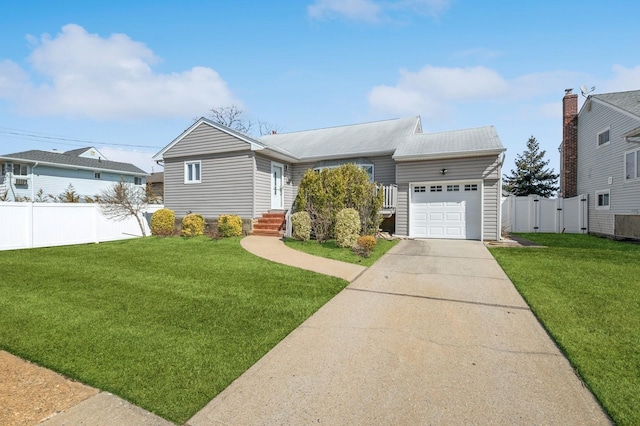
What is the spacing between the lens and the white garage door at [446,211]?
40.8ft

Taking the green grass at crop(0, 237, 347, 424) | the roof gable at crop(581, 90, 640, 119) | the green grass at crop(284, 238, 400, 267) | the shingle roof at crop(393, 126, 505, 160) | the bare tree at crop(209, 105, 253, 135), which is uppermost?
the bare tree at crop(209, 105, 253, 135)

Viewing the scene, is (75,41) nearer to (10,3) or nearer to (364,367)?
(10,3)

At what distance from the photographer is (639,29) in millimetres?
8852

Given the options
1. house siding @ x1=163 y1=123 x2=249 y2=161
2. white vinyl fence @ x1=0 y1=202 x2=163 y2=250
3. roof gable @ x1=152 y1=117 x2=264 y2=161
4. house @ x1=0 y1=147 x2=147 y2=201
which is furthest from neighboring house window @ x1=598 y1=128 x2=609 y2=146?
house @ x1=0 y1=147 x2=147 y2=201

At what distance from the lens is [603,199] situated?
15.0 m

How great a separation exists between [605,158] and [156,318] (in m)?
19.4

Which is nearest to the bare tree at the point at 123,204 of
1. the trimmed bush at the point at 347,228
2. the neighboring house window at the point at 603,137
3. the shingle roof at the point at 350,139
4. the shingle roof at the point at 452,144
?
the shingle roof at the point at 350,139

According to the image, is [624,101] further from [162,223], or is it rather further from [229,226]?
[162,223]

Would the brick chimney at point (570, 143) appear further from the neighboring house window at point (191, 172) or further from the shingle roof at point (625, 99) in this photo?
the neighboring house window at point (191, 172)

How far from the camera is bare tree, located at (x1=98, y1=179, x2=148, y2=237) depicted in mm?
12891

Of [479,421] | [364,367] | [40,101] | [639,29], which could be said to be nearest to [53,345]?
[364,367]

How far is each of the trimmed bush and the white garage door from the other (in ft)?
14.0

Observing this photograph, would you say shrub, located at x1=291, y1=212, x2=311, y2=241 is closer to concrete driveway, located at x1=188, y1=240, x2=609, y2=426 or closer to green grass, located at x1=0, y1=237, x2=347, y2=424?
green grass, located at x1=0, y1=237, x2=347, y2=424

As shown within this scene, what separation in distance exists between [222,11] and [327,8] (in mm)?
3436
